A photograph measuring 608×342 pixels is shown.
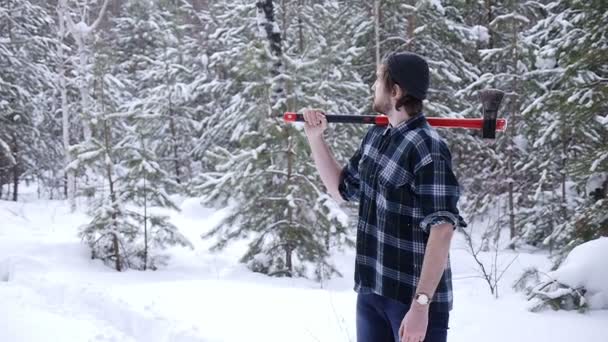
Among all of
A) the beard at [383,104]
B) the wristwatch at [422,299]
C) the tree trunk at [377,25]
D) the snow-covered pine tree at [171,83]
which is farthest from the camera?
the snow-covered pine tree at [171,83]

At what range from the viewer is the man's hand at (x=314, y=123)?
116 inches

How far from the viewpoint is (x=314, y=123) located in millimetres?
2951

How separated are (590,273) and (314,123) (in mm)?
3300

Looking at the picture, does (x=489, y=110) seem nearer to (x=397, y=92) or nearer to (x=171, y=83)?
(x=397, y=92)

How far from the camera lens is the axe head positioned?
8.75ft

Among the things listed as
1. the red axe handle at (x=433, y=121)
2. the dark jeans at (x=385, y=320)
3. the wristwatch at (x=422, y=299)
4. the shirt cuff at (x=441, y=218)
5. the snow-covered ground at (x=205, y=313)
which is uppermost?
the red axe handle at (x=433, y=121)

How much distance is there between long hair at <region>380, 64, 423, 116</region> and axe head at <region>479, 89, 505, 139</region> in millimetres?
478

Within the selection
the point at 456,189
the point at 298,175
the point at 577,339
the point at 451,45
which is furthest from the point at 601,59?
the point at 451,45

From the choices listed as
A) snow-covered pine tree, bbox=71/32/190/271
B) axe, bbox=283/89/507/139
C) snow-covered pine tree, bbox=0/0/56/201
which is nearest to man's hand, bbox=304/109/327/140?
axe, bbox=283/89/507/139

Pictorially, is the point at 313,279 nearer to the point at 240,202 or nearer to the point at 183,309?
the point at 240,202

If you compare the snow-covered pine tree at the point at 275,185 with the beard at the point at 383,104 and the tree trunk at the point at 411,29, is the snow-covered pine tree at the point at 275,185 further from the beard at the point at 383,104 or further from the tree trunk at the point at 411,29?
the beard at the point at 383,104

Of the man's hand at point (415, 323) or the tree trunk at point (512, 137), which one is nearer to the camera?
the man's hand at point (415, 323)

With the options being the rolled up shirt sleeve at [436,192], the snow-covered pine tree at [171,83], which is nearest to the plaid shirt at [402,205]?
the rolled up shirt sleeve at [436,192]

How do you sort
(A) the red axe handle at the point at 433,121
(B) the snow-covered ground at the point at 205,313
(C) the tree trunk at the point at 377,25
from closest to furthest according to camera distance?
(A) the red axe handle at the point at 433,121
(B) the snow-covered ground at the point at 205,313
(C) the tree trunk at the point at 377,25
